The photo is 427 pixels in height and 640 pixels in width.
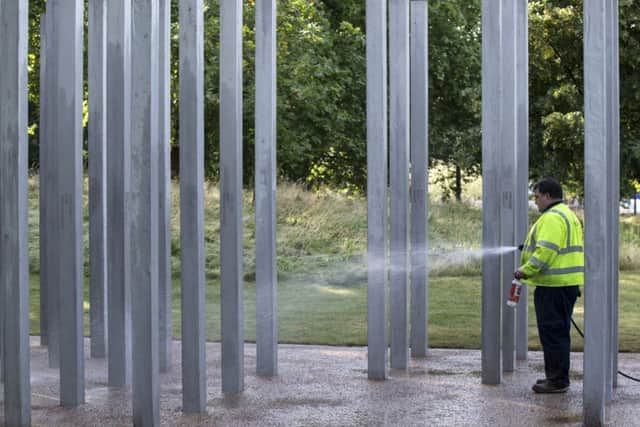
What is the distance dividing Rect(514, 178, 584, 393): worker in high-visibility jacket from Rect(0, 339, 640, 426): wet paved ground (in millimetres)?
274

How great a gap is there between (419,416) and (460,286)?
39.1 feet

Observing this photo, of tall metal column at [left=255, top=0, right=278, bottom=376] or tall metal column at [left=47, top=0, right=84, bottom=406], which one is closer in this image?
tall metal column at [left=47, top=0, right=84, bottom=406]

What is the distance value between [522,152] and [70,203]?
492 centimetres

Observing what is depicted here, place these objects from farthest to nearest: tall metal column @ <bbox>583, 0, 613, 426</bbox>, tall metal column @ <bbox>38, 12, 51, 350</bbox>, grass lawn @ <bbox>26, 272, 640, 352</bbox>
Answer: grass lawn @ <bbox>26, 272, 640, 352</bbox>
tall metal column @ <bbox>38, 12, 51, 350</bbox>
tall metal column @ <bbox>583, 0, 613, 426</bbox>

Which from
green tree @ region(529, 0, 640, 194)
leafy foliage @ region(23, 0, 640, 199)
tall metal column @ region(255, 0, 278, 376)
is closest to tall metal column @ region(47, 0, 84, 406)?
tall metal column @ region(255, 0, 278, 376)

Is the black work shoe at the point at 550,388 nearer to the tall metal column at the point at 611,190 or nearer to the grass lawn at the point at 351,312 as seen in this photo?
the tall metal column at the point at 611,190

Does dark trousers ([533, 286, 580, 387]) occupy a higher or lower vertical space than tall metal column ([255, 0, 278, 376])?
lower

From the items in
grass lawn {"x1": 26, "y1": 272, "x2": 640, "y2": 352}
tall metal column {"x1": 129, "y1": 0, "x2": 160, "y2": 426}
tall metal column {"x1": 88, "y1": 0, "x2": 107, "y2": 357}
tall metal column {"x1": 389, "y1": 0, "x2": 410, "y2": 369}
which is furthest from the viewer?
grass lawn {"x1": 26, "y1": 272, "x2": 640, "y2": 352}

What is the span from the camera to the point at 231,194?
1002 centimetres

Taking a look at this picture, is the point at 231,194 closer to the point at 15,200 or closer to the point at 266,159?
the point at 266,159

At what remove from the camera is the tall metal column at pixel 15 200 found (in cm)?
840

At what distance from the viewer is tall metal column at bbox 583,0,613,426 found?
816 cm

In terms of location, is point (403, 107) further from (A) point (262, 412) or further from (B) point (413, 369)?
(A) point (262, 412)

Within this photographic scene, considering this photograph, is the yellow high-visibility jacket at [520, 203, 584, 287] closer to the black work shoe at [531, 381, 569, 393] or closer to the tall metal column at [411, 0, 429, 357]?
the black work shoe at [531, 381, 569, 393]
